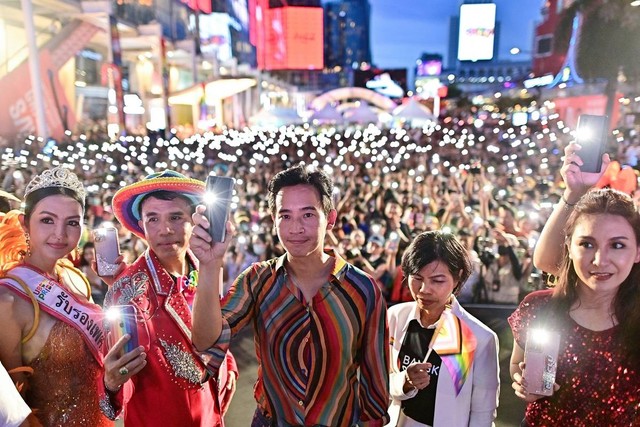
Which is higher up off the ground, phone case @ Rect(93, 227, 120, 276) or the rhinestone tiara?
the rhinestone tiara

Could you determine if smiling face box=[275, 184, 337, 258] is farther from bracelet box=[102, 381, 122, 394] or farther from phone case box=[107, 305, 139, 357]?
bracelet box=[102, 381, 122, 394]

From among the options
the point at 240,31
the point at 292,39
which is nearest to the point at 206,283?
the point at 240,31

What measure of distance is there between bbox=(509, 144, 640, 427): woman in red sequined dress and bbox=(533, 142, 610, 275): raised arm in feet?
0.77

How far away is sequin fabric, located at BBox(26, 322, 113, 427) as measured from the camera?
2320 mm

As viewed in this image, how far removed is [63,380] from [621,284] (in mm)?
2609

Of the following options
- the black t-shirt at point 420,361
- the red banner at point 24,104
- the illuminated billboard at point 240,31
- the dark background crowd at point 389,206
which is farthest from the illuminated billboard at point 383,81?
the black t-shirt at point 420,361

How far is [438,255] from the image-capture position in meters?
2.43

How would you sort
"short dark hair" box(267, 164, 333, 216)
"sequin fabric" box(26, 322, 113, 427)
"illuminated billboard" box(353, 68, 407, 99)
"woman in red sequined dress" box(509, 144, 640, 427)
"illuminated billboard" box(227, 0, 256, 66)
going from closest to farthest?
"woman in red sequined dress" box(509, 144, 640, 427)
"short dark hair" box(267, 164, 333, 216)
"sequin fabric" box(26, 322, 113, 427)
"illuminated billboard" box(227, 0, 256, 66)
"illuminated billboard" box(353, 68, 407, 99)

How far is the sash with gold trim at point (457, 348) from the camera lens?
2.38 m

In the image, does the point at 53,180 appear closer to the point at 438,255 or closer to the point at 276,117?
the point at 438,255

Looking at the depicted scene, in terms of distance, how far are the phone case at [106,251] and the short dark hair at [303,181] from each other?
1.09 metres

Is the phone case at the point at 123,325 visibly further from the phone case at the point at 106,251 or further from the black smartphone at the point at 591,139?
the black smartphone at the point at 591,139

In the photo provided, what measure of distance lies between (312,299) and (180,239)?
0.87m

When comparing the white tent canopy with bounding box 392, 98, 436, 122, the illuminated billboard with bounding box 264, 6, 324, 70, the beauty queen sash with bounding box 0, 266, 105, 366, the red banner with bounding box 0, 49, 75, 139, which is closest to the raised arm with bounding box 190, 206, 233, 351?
the beauty queen sash with bounding box 0, 266, 105, 366
